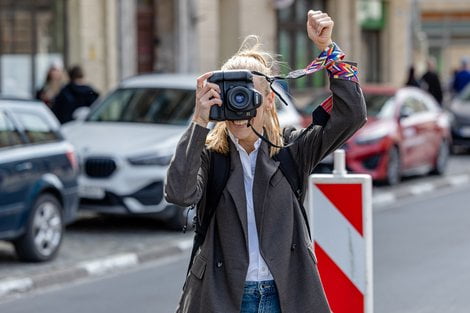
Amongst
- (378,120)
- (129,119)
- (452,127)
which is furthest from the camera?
(452,127)

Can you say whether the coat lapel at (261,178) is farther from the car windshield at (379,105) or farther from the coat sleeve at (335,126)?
the car windshield at (379,105)

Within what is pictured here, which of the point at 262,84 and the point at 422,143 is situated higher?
the point at 262,84

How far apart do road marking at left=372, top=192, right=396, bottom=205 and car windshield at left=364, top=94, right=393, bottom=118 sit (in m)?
1.55

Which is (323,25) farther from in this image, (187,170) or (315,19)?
(187,170)

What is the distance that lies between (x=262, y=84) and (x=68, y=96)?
12760 millimetres

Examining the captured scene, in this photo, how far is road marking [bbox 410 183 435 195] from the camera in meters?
18.1

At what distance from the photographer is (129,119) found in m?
14.7

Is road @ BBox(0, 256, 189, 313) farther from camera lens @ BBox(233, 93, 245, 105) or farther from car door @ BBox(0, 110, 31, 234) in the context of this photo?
camera lens @ BBox(233, 93, 245, 105)

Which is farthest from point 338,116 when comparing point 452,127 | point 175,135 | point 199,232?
point 452,127

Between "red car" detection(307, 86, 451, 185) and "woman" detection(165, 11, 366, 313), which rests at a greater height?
"woman" detection(165, 11, 366, 313)

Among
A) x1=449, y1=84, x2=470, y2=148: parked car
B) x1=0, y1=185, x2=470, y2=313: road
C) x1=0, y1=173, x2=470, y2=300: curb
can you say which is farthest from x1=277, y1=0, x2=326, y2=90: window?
x1=0, y1=173, x2=470, y2=300: curb

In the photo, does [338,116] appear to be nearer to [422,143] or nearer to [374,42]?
[422,143]

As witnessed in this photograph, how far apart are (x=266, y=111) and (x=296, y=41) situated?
25.8 m

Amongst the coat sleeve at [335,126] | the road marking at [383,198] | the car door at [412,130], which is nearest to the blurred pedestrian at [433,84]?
the car door at [412,130]
